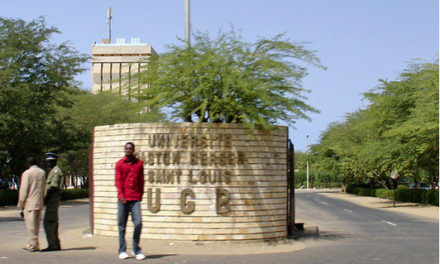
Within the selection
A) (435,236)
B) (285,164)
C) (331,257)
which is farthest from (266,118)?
(435,236)

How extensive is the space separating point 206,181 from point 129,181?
242cm

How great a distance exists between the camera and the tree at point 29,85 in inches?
1256

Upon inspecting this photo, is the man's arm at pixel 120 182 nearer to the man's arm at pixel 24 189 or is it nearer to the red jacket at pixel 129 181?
the red jacket at pixel 129 181

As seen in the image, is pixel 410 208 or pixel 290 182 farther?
pixel 410 208

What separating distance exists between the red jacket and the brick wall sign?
2.09 m

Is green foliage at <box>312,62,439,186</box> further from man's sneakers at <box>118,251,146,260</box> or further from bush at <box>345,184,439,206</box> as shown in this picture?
man's sneakers at <box>118,251,146,260</box>

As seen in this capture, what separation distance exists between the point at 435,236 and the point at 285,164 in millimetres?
5055

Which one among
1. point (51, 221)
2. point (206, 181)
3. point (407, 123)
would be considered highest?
point (407, 123)

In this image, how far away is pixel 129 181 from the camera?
1000 centimetres

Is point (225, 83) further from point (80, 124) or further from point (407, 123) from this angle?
point (80, 124)

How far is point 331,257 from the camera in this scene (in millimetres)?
10477

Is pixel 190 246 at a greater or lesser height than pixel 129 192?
lesser

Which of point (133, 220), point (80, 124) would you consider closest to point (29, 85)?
point (80, 124)

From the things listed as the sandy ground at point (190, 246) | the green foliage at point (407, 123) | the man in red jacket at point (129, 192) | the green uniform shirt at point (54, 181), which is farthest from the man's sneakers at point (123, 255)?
the green foliage at point (407, 123)
